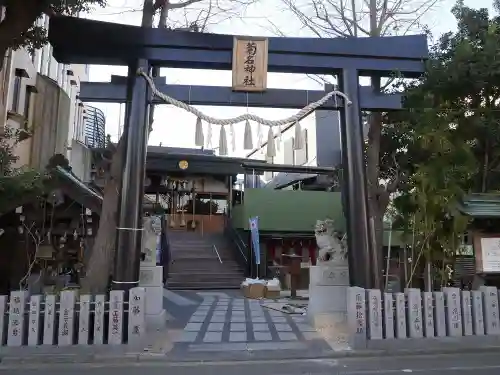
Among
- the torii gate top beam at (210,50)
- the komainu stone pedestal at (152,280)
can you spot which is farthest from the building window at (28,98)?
the komainu stone pedestal at (152,280)

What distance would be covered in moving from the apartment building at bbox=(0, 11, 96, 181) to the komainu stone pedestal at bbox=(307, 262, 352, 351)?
31.9 ft

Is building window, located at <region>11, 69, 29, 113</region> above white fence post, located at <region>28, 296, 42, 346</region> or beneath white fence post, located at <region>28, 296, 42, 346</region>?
above

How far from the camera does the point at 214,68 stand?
1008 cm

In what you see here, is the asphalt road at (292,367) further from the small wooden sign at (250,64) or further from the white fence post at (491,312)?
the small wooden sign at (250,64)

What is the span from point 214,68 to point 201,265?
12.9m

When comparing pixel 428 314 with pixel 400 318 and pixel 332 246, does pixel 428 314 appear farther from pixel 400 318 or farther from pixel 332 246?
pixel 332 246

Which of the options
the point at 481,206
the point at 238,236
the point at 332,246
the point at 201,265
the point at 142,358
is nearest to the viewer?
the point at 142,358

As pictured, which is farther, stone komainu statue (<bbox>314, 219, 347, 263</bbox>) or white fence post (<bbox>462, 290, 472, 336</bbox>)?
stone komainu statue (<bbox>314, 219, 347, 263</bbox>)

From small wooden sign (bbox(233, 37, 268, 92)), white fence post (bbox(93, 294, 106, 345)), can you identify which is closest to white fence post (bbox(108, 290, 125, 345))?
white fence post (bbox(93, 294, 106, 345))

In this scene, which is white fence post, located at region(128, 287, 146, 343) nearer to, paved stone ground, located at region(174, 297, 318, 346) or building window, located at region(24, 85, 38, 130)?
paved stone ground, located at region(174, 297, 318, 346)

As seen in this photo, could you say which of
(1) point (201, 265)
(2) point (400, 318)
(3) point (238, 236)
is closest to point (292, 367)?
(2) point (400, 318)

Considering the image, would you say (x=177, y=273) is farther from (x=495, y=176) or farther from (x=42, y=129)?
(x=495, y=176)

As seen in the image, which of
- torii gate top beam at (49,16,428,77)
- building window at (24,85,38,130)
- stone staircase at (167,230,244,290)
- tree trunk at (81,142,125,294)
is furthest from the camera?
stone staircase at (167,230,244,290)

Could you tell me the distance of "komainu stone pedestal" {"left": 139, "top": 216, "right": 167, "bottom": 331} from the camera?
1012cm
